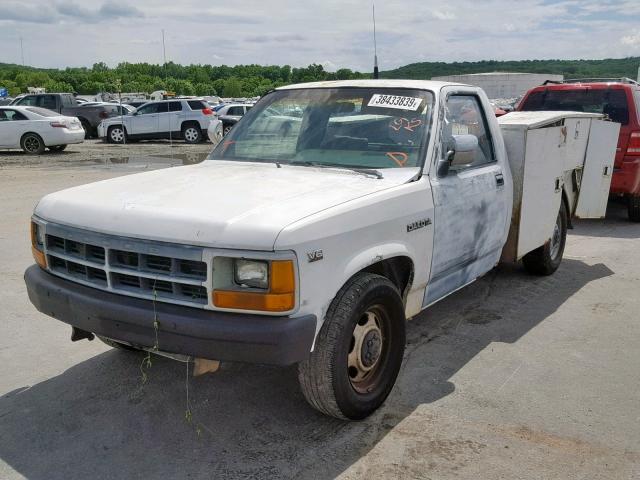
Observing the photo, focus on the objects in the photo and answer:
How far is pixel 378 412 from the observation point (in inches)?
143

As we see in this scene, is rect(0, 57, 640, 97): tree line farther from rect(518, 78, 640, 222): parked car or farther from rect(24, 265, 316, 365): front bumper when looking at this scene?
rect(24, 265, 316, 365): front bumper

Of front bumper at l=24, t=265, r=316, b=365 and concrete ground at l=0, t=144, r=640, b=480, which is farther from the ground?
front bumper at l=24, t=265, r=316, b=365

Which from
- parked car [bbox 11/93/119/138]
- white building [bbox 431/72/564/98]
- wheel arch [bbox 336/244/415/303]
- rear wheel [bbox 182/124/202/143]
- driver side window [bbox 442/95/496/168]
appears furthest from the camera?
white building [bbox 431/72/564/98]

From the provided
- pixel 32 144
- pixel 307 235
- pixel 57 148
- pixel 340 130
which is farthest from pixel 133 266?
pixel 57 148

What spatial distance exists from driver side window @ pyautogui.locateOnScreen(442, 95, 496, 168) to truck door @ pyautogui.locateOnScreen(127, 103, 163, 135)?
21046 millimetres

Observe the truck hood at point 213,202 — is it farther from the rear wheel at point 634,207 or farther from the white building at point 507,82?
the white building at point 507,82

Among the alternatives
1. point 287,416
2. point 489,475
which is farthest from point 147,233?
point 489,475

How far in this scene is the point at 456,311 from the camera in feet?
17.7

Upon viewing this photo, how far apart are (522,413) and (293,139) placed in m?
2.31

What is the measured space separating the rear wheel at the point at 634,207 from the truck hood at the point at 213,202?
651cm

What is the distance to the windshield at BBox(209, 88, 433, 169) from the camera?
414 cm

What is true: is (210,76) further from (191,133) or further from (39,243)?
(39,243)

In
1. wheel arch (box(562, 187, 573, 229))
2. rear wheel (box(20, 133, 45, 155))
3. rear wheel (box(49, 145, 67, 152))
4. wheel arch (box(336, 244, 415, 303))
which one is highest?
wheel arch (box(336, 244, 415, 303))

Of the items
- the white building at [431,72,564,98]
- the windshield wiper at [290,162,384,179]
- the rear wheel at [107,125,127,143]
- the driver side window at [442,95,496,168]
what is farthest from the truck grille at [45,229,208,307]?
the white building at [431,72,564,98]
